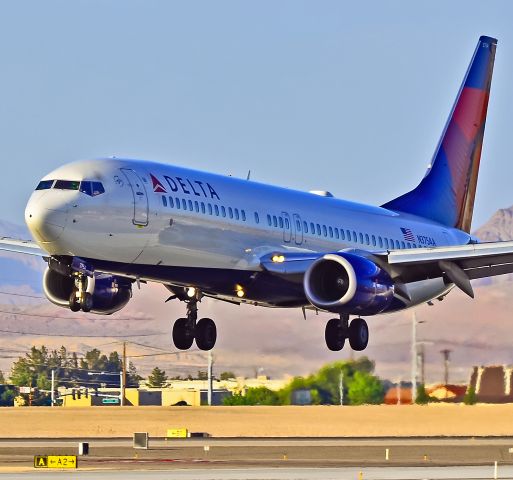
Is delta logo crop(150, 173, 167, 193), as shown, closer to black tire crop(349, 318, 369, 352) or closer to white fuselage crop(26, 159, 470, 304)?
white fuselage crop(26, 159, 470, 304)

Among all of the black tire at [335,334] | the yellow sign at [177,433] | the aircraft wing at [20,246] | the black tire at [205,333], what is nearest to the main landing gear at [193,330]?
the black tire at [205,333]

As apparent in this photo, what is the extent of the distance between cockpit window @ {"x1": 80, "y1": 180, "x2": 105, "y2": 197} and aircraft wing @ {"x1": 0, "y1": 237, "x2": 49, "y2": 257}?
6522mm

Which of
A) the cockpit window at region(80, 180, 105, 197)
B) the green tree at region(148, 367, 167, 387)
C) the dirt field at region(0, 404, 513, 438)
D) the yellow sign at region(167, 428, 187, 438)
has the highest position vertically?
the cockpit window at region(80, 180, 105, 197)

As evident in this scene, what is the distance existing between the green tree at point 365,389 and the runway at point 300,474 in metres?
25.6

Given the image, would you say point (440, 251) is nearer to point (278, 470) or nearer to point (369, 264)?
point (369, 264)

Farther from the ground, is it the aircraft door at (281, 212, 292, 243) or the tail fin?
the tail fin

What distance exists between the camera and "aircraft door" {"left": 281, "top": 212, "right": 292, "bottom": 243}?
175 feet

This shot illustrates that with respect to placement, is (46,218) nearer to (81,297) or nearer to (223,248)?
(81,297)

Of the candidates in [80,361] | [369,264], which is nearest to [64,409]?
[80,361]

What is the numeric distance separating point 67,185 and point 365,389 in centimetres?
4338

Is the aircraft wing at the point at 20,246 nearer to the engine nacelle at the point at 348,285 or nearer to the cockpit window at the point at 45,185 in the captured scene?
the cockpit window at the point at 45,185

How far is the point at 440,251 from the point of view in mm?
54031

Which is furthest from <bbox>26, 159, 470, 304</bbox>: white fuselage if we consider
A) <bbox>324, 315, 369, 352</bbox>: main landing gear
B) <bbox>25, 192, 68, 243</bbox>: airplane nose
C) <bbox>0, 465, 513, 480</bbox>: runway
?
<bbox>0, 465, 513, 480</bbox>: runway

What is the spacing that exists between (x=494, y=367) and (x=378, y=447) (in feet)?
31.0
